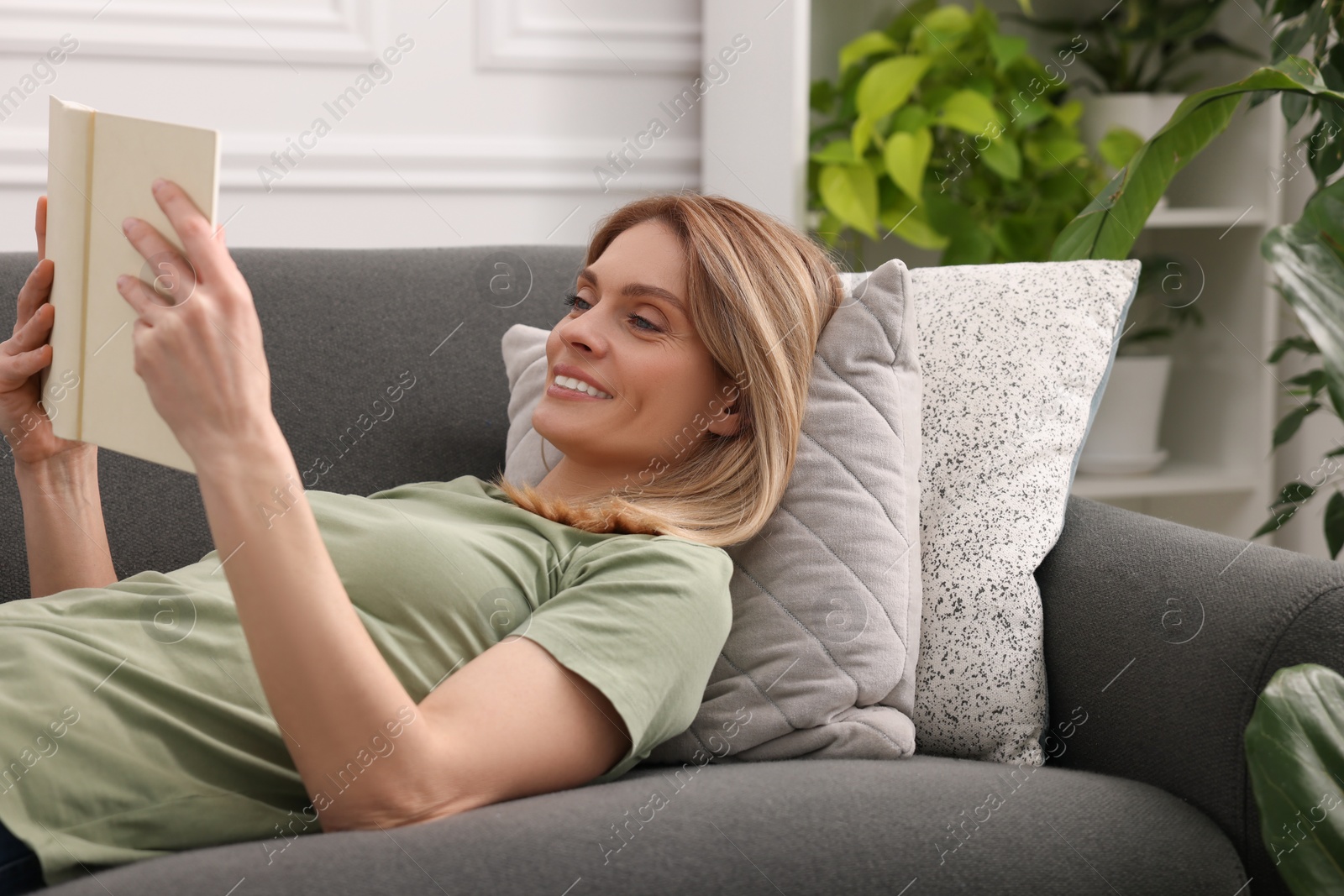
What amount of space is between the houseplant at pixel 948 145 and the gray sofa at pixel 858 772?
0.83 metres

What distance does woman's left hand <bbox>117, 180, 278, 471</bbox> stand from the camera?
0.66 meters

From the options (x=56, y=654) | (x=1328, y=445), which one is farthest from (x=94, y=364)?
(x=1328, y=445)

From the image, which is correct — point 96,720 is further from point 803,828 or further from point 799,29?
point 799,29

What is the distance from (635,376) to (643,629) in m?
0.31

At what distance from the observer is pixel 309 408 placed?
49.7 inches

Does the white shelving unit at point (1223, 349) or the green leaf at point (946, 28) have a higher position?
the green leaf at point (946, 28)

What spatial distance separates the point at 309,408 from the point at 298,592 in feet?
2.08

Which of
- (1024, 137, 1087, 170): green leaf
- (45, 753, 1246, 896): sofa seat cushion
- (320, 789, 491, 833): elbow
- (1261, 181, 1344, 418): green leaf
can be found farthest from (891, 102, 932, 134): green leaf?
(320, 789, 491, 833): elbow

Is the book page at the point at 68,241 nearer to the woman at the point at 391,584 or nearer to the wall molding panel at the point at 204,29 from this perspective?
the woman at the point at 391,584

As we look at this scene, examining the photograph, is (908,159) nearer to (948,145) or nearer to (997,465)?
(948,145)

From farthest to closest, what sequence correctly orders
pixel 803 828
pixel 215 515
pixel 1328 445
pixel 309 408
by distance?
pixel 1328 445 < pixel 309 408 < pixel 803 828 < pixel 215 515

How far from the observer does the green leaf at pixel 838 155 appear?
183cm

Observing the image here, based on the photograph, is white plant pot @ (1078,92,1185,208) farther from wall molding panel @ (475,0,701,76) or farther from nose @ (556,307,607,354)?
nose @ (556,307,607,354)

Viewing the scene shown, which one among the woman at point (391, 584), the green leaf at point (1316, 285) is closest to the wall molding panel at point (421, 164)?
the woman at point (391, 584)
